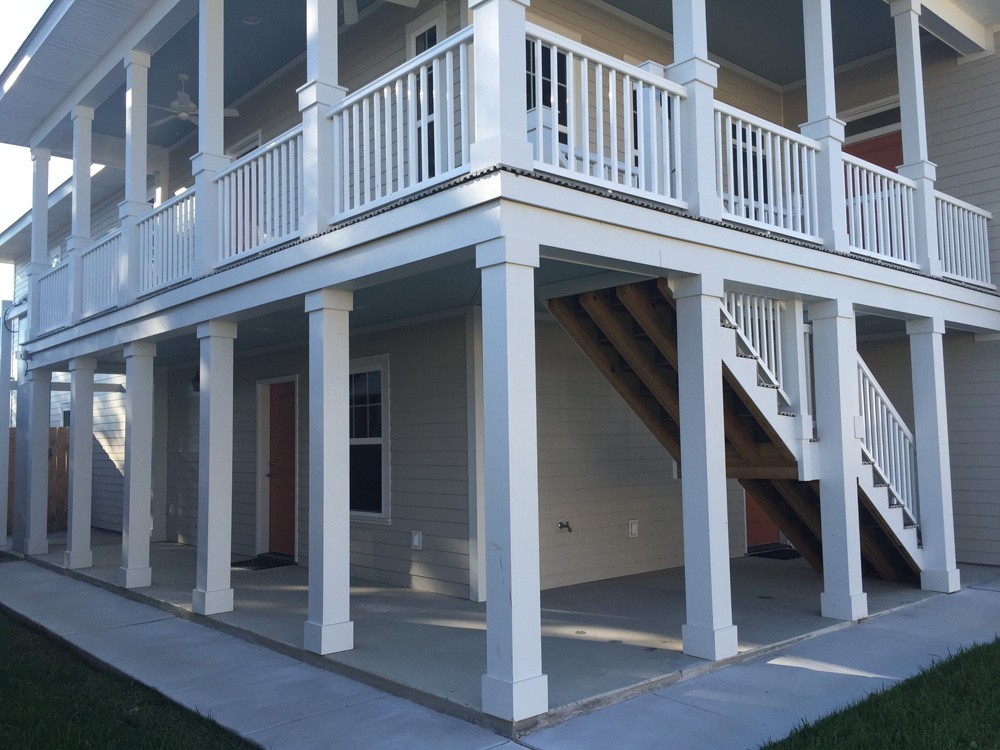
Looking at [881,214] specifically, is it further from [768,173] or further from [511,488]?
[511,488]

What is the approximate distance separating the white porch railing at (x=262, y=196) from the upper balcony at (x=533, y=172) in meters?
0.02

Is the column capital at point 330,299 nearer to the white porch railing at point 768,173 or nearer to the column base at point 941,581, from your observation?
the white porch railing at point 768,173

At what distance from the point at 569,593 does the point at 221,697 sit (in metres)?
3.65

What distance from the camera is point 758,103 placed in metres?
10.6

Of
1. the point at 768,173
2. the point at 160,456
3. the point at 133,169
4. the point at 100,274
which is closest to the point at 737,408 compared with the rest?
the point at 768,173

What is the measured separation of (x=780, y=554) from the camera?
412 inches

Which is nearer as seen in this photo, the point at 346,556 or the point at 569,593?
the point at 346,556

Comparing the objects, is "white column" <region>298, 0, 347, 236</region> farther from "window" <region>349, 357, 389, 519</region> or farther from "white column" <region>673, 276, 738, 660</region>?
"window" <region>349, 357, 389, 519</region>

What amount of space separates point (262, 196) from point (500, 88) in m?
3.25

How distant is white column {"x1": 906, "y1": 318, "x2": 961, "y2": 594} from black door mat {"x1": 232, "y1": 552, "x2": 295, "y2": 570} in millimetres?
6978

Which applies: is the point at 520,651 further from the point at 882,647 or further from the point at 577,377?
the point at 577,377

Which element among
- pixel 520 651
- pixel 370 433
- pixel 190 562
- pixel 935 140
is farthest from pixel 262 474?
pixel 935 140

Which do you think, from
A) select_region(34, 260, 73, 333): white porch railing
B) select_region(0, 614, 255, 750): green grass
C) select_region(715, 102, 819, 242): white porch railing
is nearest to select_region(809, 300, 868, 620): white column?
select_region(715, 102, 819, 242): white porch railing

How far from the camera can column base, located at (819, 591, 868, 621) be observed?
676 centimetres
